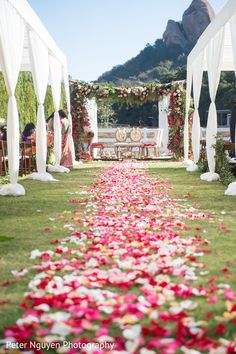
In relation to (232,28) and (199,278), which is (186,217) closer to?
(199,278)

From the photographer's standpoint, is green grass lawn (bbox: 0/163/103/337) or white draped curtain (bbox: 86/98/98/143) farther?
white draped curtain (bbox: 86/98/98/143)

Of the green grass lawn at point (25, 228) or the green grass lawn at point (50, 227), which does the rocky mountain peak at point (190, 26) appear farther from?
the green grass lawn at point (25, 228)

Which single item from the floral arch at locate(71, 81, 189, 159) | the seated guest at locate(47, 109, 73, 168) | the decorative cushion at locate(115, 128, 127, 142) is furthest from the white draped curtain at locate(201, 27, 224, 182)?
the decorative cushion at locate(115, 128, 127, 142)

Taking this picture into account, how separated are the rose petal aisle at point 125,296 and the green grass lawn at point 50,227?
0.09m

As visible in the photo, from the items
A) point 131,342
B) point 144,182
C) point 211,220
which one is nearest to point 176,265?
point 131,342

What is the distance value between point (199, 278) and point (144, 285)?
15.1 inches

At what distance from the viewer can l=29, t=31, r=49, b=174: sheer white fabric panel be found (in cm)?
952

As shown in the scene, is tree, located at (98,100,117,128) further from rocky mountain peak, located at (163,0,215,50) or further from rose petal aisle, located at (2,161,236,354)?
rose petal aisle, located at (2,161,236,354)

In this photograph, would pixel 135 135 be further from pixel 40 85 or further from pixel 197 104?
pixel 40 85

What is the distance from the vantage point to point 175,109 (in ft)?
59.6

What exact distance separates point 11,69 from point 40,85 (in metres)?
2.45

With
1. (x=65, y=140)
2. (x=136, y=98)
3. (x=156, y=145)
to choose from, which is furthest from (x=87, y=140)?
(x=65, y=140)

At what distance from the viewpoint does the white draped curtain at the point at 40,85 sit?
9.52 meters

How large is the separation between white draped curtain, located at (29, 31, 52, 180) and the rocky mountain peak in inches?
1558
